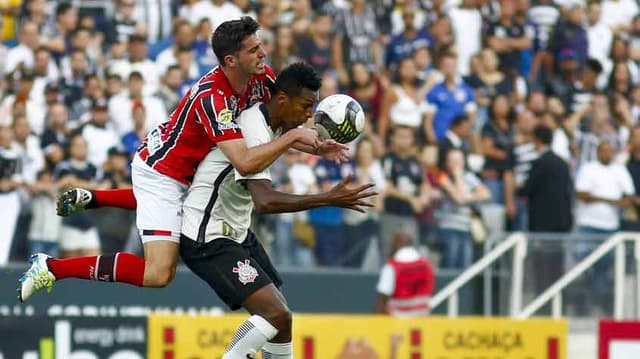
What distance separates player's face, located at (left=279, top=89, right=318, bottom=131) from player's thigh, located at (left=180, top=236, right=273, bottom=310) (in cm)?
91

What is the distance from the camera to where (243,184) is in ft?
34.3

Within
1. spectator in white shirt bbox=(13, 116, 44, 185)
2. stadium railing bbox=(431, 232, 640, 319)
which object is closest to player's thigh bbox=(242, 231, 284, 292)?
spectator in white shirt bbox=(13, 116, 44, 185)

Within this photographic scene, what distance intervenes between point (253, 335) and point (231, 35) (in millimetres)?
1914

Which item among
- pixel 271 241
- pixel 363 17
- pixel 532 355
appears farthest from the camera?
pixel 363 17

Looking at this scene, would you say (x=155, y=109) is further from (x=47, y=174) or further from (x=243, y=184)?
(x=243, y=184)

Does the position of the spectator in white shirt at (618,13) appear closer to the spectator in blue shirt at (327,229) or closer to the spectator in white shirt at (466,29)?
the spectator in white shirt at (466,29)

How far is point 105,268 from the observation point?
11000mm

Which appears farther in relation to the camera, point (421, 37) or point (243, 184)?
point (421, 37)

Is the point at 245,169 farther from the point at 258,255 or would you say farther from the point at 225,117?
the point at 258,255

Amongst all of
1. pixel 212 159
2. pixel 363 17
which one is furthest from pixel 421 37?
pixel 212 159

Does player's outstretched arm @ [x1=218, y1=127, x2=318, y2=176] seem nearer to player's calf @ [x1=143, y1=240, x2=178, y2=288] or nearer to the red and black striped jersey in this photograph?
the red and black striped jersey

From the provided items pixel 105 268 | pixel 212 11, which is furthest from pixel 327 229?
pixel 105 268

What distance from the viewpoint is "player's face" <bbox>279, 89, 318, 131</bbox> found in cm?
1054

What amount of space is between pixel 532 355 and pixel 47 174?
481 centimetres
